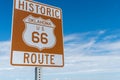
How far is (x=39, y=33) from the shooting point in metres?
3.97

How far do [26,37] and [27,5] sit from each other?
2.07ft

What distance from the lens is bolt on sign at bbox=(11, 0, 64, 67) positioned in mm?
3686

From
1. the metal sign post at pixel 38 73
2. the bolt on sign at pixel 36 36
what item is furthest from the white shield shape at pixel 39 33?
the metal sign post at pixel 38 73

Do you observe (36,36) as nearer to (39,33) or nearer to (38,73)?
(39,33)

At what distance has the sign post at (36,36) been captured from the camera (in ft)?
12.1

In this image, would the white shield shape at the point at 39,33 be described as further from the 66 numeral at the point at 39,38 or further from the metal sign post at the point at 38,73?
the metal sign post at the point at 38,73

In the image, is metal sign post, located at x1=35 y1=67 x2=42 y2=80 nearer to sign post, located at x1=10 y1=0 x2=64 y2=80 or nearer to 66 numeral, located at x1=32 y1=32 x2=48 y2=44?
sign post, located at x1=10 y1=0 x2=64 y2=80

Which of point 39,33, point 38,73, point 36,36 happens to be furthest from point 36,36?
point 38,73

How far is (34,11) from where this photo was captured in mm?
4051

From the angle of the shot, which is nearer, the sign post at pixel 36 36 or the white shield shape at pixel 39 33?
the sign post at pixel 36 36

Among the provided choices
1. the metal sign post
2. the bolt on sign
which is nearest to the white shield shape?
the bolt on sign

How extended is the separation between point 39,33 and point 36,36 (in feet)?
0.33

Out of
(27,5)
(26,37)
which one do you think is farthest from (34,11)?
(26,37)

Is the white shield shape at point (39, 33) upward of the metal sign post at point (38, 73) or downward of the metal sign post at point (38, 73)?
upward
